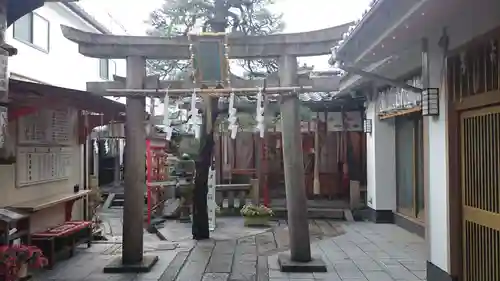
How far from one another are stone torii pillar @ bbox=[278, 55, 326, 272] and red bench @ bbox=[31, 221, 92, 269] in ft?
13.8

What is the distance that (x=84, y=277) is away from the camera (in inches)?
343

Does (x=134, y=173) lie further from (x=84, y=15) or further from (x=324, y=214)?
(x=84, y=15)

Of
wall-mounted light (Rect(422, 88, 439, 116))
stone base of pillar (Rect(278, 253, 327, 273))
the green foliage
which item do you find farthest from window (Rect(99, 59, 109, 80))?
wall-mounted light (Rect(422, 88, 439, 116))

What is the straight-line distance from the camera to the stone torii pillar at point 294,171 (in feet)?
30.6

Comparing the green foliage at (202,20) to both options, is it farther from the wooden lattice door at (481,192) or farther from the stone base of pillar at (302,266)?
the wooden lattice door at (481,192)

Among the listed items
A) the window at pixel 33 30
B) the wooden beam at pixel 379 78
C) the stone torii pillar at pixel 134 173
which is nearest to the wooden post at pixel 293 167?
the wooden beam at pixel 379 78

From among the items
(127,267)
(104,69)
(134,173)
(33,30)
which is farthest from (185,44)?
(104,69)

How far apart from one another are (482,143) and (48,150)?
8429 mm

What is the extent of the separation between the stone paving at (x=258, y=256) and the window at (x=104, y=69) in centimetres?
946

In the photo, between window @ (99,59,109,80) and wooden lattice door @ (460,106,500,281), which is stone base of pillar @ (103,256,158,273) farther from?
window @ (99,59,109,80)

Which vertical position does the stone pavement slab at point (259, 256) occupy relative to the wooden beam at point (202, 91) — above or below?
below

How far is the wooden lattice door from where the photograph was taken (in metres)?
5.65

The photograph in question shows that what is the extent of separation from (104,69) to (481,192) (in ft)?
61.8

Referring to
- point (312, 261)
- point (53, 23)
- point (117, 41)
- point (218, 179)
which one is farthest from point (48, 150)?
point (218, 179)
